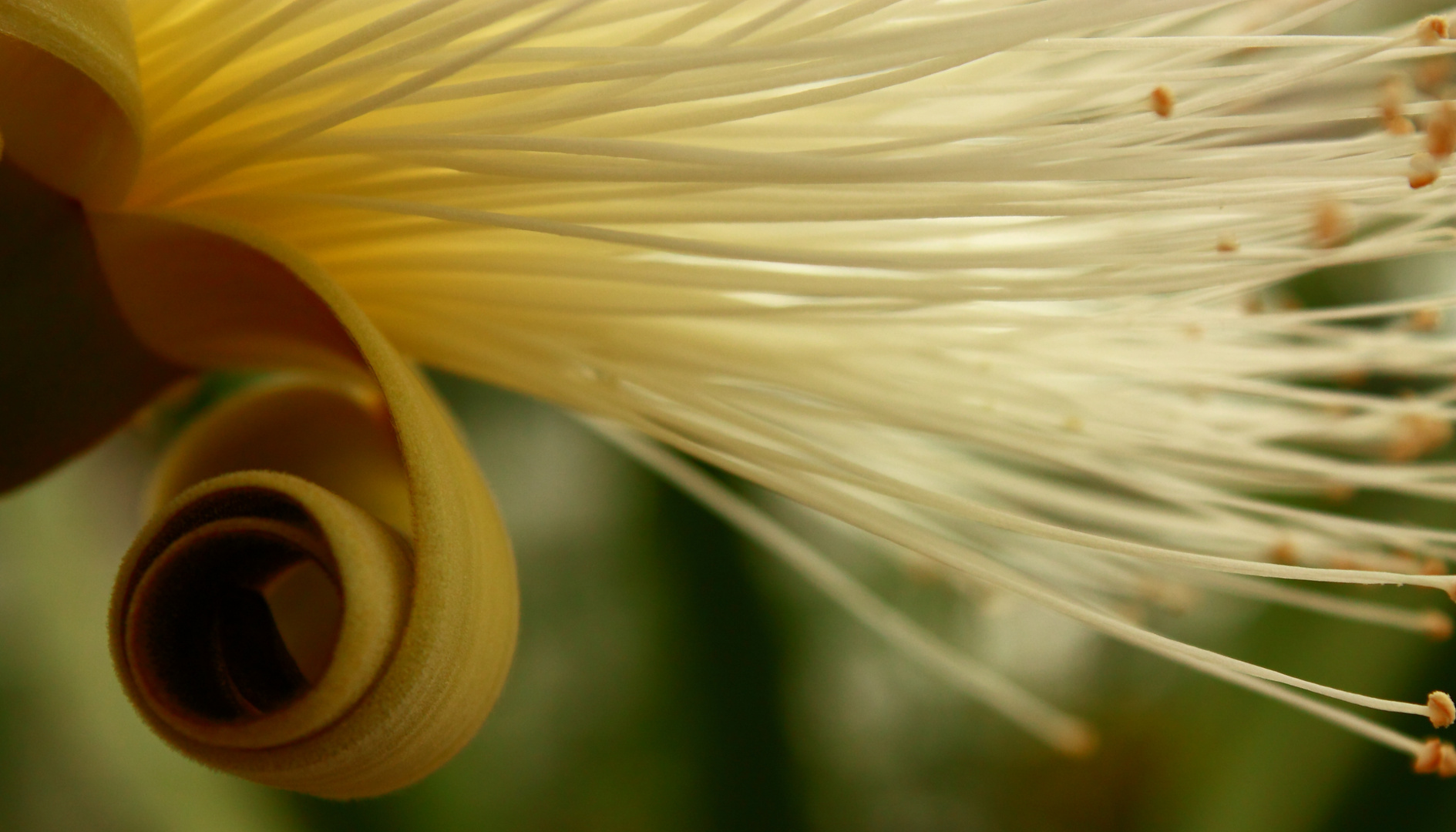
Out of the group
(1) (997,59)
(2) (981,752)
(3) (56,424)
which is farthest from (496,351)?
(2) (981,752)

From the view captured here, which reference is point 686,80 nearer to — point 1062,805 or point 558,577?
point 558,577

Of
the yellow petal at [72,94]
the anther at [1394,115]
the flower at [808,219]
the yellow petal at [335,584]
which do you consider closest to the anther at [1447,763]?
the flower at [808,219]

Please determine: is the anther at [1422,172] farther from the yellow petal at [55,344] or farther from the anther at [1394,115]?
the yellow petal at [55,344]

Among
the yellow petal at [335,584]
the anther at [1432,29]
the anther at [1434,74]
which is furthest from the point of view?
the anther at [1434,74]

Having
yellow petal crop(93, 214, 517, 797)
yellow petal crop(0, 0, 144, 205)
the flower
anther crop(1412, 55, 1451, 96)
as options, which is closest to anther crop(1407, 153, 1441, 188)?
the flower

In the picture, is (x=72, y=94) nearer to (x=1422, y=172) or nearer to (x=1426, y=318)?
(x=1422, y=172)

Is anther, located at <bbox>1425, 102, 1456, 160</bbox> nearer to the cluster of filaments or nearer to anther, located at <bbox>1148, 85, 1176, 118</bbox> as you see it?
the cluster of filaments

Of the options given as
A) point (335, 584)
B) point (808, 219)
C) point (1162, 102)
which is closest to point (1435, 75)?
point (1162, 102)

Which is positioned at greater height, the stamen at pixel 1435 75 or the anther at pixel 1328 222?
the stamen at pixel 1435 75
